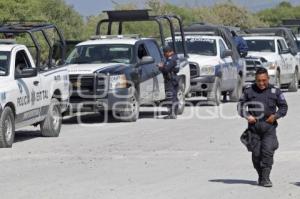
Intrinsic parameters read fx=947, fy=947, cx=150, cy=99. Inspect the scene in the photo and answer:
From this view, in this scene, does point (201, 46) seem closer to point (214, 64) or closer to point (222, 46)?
point (222, 46)

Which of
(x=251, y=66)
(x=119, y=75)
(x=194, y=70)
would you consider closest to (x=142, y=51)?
(x=119, y=75)

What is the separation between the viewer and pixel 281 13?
83750 mm

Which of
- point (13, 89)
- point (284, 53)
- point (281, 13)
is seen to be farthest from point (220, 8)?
point (13, 89)

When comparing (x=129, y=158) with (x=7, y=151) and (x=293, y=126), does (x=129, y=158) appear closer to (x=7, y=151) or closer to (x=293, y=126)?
(x=7, y=151)

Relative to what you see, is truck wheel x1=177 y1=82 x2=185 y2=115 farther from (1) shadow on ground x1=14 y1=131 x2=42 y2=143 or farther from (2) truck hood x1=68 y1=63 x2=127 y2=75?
(1) shadow on ground x1=14 y1=131 x2=42 y2=143

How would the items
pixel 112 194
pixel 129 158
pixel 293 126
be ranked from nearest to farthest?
pixel 112 194 → pixel 129 158 → pixel 293 126

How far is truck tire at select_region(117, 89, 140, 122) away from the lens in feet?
67.1

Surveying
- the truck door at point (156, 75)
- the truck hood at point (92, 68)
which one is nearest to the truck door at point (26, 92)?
the truck hood at point (92, 68)

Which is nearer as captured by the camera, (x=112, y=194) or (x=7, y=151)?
(x=112, y=194)

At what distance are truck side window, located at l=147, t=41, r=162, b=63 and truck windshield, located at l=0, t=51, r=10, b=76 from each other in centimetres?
622

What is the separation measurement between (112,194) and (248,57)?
19672 mm

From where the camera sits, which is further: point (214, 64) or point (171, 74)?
point (214, 64)

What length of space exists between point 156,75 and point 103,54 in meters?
1.46

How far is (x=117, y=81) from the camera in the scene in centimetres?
2012
